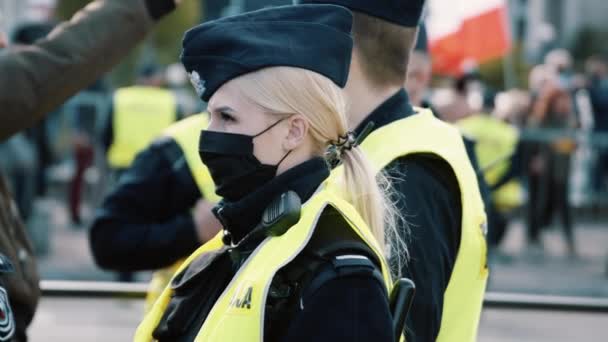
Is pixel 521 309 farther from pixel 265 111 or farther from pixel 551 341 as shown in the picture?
pixel 265 111

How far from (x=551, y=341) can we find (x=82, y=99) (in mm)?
7752

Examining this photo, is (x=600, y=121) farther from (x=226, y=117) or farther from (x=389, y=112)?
(x=226, y=117)

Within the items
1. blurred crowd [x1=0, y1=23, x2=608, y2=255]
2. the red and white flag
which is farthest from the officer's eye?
blurred crowd [x1=0, y1=23, x2=608, y2=255]

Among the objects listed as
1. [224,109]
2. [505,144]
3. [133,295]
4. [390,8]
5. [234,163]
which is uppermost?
[390,8]

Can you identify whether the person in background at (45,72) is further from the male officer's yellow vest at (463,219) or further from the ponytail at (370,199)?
the ponytail at (370,199)

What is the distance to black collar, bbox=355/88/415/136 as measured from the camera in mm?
3402

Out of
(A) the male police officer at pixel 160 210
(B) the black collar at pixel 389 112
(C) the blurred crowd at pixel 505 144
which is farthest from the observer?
(C) the blurred crowd at pixel 505 144

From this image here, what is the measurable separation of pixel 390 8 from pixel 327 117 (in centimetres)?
75

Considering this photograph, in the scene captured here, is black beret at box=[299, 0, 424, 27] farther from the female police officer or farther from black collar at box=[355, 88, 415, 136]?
the female police officer

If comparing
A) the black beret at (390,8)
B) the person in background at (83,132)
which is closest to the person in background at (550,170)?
the person in background at (83,132)

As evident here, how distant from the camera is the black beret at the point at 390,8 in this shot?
3.42 metres

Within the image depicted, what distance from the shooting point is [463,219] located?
325 centimetres

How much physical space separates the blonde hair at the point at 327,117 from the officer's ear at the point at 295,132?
0.01m

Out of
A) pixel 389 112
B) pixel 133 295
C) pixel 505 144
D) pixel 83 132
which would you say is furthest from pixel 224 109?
pixel 83 132
